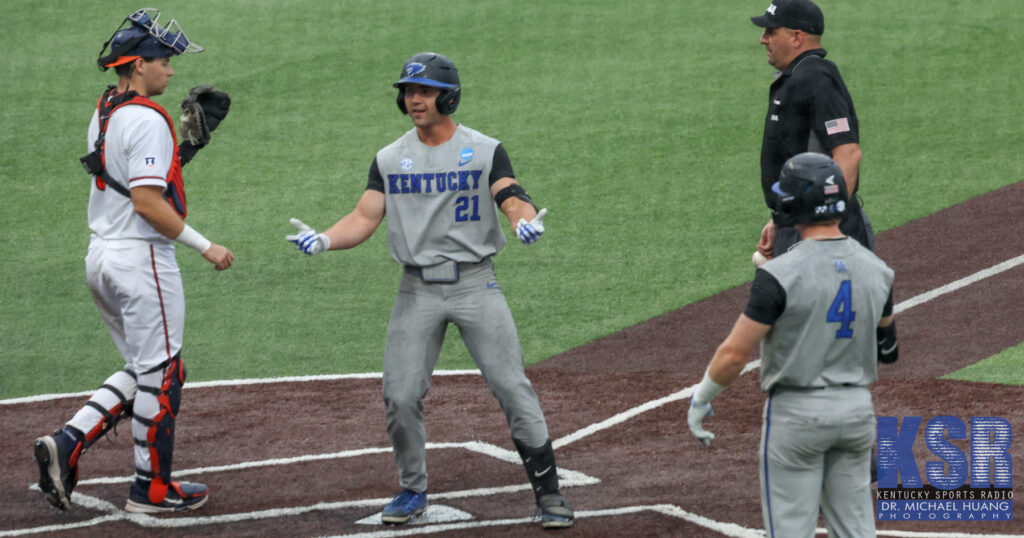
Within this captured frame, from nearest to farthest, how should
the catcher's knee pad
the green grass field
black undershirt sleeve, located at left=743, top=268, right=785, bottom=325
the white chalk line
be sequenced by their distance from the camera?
1. black undershirt sleeve, located at left=743, top=268, right=785, bottom=325
2. the white chalk line
3. the catcher's knee pad
4. the green grass field

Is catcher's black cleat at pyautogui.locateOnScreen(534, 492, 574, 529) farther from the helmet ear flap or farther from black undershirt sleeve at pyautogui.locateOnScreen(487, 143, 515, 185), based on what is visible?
the helmet ear flap

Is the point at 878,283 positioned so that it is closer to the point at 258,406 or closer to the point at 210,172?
the point at 258,406

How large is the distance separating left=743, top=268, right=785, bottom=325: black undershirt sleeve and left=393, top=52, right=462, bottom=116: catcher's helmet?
2.11 metres

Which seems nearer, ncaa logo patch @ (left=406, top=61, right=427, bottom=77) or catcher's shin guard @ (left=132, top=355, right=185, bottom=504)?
ncaa logo patch @ (left=406, top=61, right=427, bottom=77)

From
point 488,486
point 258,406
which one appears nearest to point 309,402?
point 258,406

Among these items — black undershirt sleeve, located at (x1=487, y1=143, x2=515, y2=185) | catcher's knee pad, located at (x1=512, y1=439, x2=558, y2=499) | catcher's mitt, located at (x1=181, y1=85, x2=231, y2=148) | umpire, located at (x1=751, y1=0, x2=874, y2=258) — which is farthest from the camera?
catcher's mitt, located at (x1=181, y1=85, x2=231, y2=148)

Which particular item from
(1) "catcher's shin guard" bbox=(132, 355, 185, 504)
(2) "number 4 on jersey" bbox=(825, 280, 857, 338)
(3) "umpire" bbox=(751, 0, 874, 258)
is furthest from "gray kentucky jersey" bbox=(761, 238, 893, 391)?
(1) "catcher's shin guard" bbox=(132, 355, 185, 504)

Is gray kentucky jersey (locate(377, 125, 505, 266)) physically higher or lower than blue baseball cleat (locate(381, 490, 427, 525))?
higher

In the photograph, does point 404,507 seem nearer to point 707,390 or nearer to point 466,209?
point 466,209

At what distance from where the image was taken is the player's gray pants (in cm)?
471

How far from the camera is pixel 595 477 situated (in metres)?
7.01

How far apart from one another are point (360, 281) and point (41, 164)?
4793 millimetres

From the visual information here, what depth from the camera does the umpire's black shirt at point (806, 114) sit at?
6.54 meters

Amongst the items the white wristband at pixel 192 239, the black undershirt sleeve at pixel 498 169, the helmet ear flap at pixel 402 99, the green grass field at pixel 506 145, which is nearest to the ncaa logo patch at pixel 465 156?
the black undershirt sleeve at pixel 498 169
